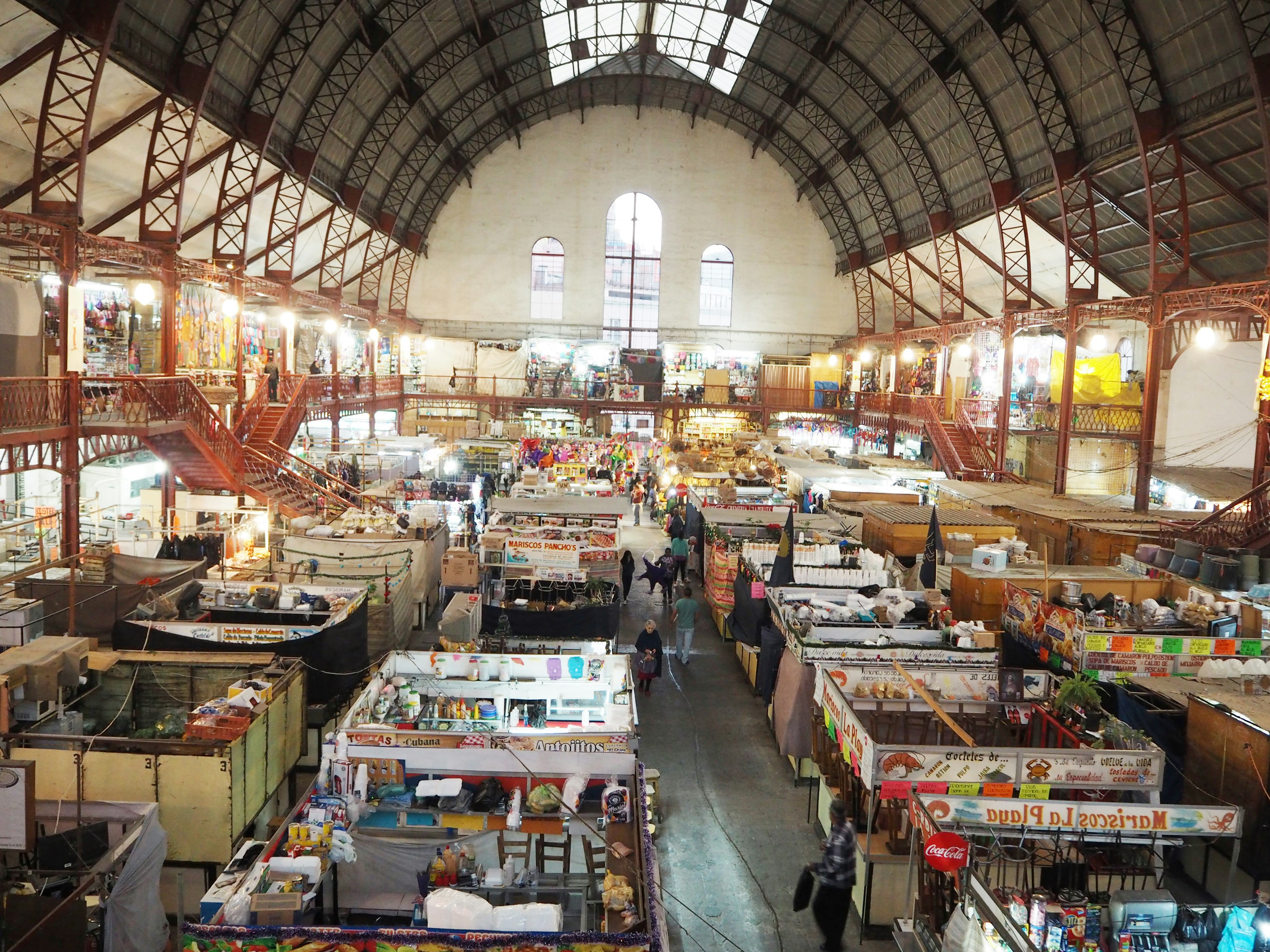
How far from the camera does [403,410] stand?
116 ft

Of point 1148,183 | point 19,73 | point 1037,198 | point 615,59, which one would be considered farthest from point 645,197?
point 19,73

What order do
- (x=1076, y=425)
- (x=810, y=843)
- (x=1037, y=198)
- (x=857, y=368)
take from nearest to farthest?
(x=810, y=843), (x=1037, y=198), (x=1076, y=425), (x=857, y=368)

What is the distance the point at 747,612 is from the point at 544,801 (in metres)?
6.21

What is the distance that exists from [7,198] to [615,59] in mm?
22927

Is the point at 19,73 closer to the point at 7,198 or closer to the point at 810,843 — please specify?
the point at 7,198

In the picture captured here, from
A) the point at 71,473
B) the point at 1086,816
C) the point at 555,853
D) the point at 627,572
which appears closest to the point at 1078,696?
the point at 1086,816

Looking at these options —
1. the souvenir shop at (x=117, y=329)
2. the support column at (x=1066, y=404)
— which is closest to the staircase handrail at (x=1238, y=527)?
the support column at (x=1066, y=404)

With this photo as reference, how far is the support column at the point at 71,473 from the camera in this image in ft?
43.3

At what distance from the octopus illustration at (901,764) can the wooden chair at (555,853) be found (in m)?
2.47

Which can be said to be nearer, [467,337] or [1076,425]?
[1076,425]

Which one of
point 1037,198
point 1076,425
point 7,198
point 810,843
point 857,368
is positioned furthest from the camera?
point 857,368

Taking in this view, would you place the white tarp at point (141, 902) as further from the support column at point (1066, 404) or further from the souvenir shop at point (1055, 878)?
the support column at point (1066, 404)

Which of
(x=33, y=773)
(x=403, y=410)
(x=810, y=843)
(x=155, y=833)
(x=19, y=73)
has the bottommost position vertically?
(x=810, y=843)

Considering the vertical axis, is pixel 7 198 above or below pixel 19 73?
below
